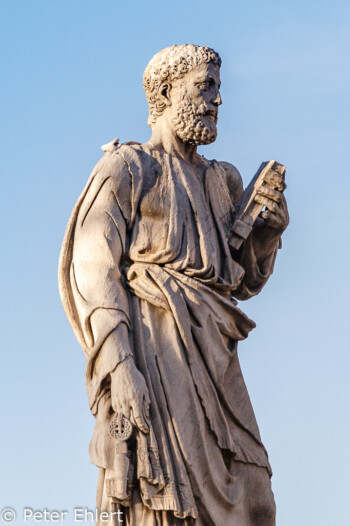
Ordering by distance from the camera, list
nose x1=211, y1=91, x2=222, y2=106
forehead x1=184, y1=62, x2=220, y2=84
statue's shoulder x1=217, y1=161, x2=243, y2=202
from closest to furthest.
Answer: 1. forehead x1=184, y1=62, x2=220, y2=84
2. nose x1=211, y1=91, x2=222, y2=106
3. statue's shoulder x1=217, y1=161, x2=243, y2=202

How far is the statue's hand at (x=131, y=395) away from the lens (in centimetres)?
1259

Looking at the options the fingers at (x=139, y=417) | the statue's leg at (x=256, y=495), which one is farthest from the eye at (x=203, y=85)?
the statue's leg at (x=256, y=495)

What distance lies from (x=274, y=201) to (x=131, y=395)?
2.29m

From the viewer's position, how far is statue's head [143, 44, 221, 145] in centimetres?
1362

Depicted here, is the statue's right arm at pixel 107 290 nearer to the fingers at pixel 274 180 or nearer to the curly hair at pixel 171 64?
the curly hair at pixel 171 64

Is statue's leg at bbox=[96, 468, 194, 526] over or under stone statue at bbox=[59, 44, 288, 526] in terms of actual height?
under

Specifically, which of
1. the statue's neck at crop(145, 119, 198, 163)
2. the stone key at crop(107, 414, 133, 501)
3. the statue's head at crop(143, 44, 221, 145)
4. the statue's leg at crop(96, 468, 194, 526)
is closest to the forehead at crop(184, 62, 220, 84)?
the statue's head at crop(143, 44, 221, 145)

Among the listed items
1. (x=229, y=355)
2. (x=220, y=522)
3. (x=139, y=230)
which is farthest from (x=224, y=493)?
(x=139, y=230)

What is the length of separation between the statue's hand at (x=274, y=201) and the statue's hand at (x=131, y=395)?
6.52 feet

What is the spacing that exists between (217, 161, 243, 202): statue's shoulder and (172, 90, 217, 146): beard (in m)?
0.59

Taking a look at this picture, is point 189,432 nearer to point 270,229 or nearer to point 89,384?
point 89,384

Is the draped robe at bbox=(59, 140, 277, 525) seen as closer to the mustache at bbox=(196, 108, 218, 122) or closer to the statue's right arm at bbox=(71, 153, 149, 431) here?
the statue's right arm at bbox=(71, 153, 149, 431)

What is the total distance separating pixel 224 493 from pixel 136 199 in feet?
8.22

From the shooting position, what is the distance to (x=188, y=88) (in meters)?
13.6
